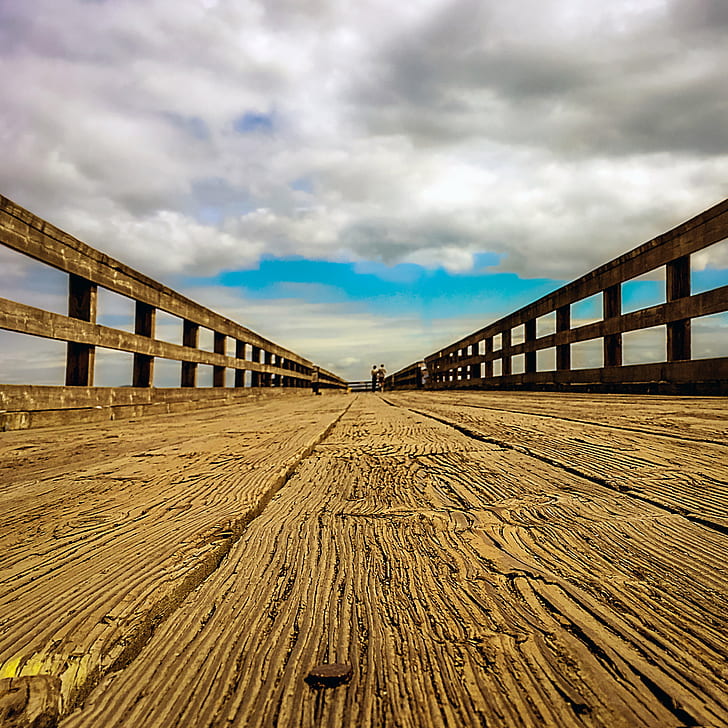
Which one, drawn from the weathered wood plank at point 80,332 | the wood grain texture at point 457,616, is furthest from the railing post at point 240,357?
the wood grain texture at point 457,616

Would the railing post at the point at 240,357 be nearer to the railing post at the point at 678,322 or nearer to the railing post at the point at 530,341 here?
the railing post at the point at 530,341

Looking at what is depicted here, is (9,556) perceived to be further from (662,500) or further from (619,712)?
(662,500)

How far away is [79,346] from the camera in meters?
3.89

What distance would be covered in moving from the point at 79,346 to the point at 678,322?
4.38m

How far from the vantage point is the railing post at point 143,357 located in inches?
192

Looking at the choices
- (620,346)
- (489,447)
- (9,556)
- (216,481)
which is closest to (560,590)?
(9,556)

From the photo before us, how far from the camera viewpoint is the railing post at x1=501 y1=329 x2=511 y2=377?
9.53 m

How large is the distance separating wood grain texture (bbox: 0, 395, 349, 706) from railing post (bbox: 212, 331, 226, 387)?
535 centimetres

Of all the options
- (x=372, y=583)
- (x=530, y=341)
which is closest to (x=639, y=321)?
(x=530, y=341)

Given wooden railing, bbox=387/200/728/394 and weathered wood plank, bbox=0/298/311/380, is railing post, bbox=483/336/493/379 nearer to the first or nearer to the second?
wooden railing, bbox=387/200/728/394

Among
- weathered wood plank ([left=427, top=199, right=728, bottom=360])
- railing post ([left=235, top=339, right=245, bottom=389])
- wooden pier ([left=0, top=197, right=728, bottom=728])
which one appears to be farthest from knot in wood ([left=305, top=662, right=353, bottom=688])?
railing post ([left=235, top=339, right=245, bottom=389])

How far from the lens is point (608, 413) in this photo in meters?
2.97

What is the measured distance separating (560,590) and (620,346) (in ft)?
17.6

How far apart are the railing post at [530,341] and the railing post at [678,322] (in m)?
3.65
